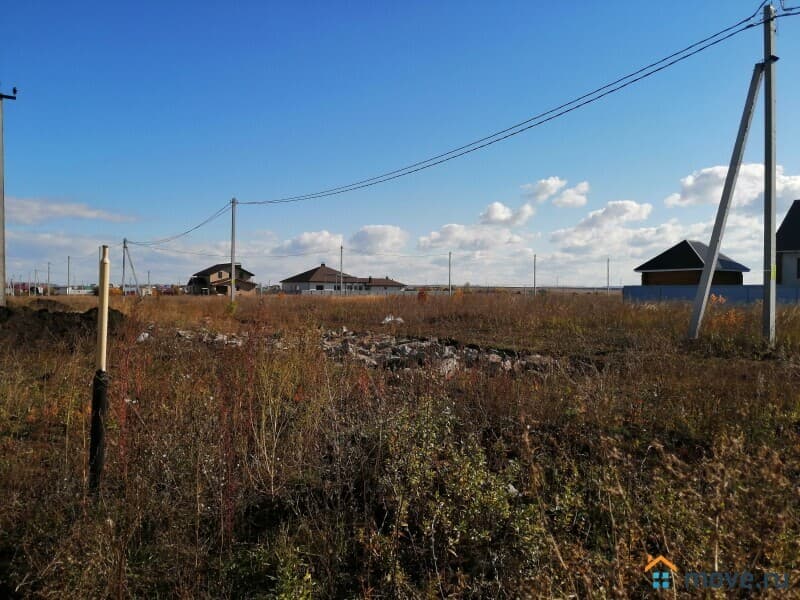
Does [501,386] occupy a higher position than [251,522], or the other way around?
[501,386]

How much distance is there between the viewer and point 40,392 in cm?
503

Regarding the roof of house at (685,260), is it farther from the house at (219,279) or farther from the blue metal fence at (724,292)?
the house at (219,279)

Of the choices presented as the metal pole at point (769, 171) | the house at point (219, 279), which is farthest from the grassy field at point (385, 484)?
the house at point (219, 279)

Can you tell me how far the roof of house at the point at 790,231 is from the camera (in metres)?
26.1

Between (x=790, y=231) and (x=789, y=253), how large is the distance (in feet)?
4.24

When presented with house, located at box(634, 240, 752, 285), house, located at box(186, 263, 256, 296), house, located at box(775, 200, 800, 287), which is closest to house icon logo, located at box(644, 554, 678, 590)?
house, located at box(775, 200, 800, 287)

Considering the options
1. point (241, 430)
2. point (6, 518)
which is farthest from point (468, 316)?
point (6, 518)

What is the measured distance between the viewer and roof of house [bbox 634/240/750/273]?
30377 millimetres

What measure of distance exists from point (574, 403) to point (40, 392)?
17.5ft

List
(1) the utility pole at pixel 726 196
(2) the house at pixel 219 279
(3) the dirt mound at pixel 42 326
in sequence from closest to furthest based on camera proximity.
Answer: (3) the dirt mound at pixel 42 326, (1) the utility pole at pixel 726 196, (2) the house at pixel 219 279

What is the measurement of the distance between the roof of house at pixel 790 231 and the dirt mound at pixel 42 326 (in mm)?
31738

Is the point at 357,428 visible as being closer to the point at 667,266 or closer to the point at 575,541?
the point at 575,541

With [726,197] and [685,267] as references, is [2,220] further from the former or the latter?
[685,267]

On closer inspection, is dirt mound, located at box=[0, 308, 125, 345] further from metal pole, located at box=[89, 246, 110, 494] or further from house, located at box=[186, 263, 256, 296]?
house, located at box=[186, 263, 256, 296]
